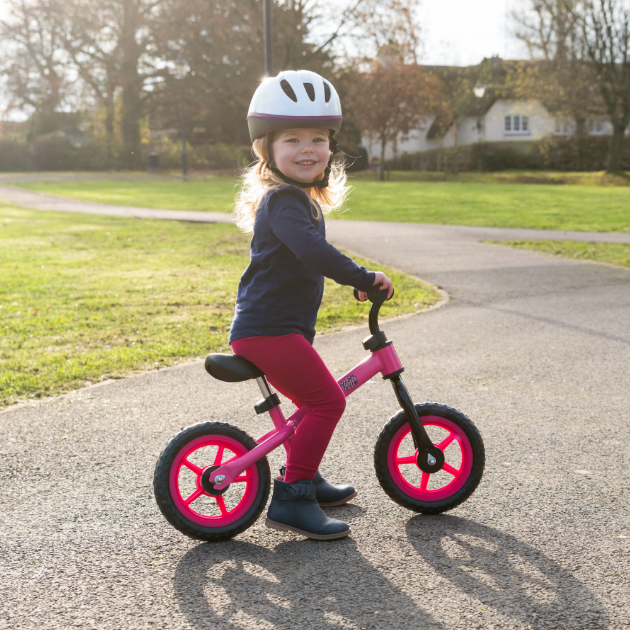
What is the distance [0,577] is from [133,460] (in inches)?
48.2

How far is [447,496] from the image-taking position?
344 cm

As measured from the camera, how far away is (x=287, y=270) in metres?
3.00

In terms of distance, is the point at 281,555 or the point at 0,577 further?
the point at 281,555

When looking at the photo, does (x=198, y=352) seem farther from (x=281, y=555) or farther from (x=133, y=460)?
(x=281, y=555)

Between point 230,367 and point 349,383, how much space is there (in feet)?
1.74

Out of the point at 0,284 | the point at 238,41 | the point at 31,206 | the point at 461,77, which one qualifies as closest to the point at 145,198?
the point at 31,206

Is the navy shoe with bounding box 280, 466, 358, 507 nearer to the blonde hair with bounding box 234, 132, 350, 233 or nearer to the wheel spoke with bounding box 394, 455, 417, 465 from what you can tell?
the wheel spoke with bounding box 394, 455, 417, 465

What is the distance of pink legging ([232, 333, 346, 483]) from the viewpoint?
119 inches

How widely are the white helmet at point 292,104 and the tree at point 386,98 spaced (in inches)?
1413

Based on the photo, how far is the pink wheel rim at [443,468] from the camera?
3.41m

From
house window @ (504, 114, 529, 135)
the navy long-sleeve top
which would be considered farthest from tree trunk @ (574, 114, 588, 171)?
the navy long-sleeve top

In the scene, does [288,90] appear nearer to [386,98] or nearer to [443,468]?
[443,468]

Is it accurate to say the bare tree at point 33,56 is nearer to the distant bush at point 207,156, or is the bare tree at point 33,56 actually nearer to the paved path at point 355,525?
the distant bush at point 207,156

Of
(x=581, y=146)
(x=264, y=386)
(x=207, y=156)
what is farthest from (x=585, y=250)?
(x=207, y=156)
